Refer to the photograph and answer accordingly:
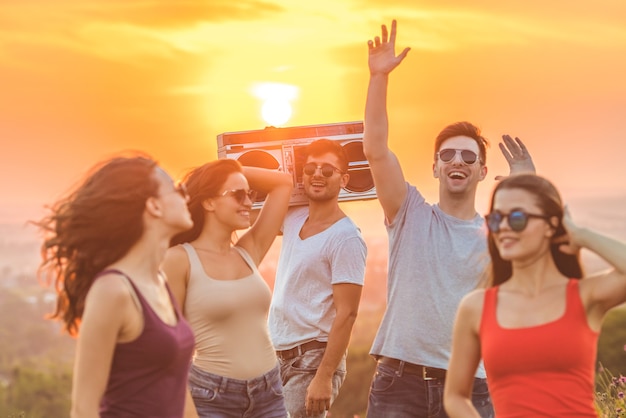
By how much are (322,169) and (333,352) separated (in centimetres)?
119

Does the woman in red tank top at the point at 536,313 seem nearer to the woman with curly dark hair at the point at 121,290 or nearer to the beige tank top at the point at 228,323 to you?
the woman with curly dark hair at the point at 121,290

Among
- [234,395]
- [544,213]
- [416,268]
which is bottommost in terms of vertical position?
[234,395]

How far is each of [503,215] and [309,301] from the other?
2830 millimetres

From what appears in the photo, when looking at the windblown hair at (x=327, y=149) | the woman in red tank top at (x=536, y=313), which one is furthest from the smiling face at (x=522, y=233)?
the windblown hair at (x=327, y=149)

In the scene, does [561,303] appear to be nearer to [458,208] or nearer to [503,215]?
[503,215]

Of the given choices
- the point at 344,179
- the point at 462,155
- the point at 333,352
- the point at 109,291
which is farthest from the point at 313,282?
the point at 109,291

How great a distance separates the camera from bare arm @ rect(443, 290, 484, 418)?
495cm

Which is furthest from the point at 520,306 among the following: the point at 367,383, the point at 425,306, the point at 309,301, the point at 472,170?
the point at 367,383

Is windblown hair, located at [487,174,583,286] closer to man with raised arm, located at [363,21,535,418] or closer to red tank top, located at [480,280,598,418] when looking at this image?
red tank top, located at [480,280,598,418]

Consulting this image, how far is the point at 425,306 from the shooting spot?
254 inches

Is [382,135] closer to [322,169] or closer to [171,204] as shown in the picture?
[322,169]

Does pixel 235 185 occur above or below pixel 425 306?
above

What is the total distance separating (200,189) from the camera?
648cm

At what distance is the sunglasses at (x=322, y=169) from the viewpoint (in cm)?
789
